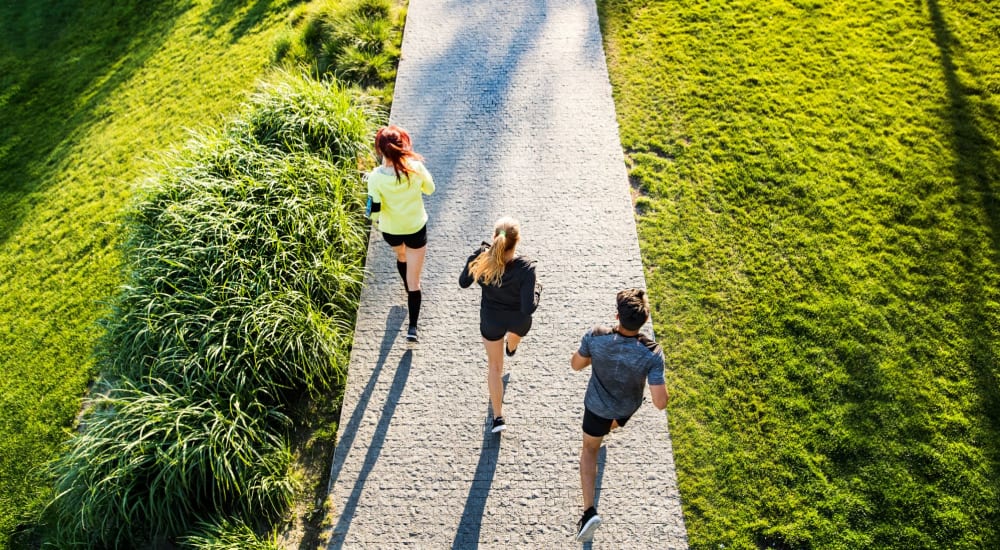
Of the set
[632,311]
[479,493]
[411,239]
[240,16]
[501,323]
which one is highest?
[240,16]

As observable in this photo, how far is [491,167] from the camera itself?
653 centimetres

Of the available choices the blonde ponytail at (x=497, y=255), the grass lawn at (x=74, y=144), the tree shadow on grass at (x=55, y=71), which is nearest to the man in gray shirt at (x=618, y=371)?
the blonde ponytail at (x=497, y=255)

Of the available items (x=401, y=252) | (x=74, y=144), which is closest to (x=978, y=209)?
(x=401, y=252)

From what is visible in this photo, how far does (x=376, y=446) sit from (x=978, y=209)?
20.2 feet

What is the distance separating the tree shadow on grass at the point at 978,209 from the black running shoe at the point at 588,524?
8.80 ft

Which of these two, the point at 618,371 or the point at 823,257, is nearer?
the point at 618,371

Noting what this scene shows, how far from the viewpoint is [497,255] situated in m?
3.69

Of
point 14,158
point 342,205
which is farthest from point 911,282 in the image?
point 14,158

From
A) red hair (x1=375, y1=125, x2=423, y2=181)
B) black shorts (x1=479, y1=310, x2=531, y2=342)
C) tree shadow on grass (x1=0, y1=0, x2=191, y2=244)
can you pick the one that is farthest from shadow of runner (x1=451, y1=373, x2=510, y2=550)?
tree shadow on grass (x1=0, y1=0, x2=191, y2=244)

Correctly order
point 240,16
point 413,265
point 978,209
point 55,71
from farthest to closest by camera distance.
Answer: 1. point 55,71
2. point 240,16
3. point 978,209
4. point 413,265

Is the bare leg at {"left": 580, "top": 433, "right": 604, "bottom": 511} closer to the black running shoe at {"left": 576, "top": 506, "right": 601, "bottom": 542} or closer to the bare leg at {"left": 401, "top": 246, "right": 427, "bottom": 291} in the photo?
the black running shoe at {"left": 576, "top": 506, "right": 601, "bottom": 542}

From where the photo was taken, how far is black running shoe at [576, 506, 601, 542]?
392 cm

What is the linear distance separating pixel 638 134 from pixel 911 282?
3.10 meters

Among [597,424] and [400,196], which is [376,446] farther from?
Answer: [400,196]
